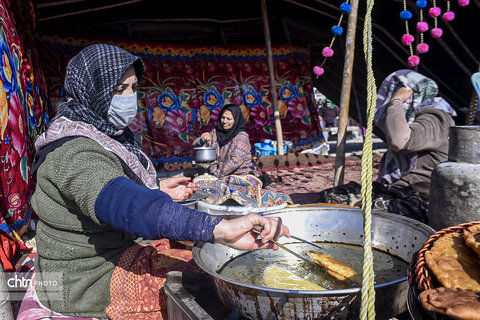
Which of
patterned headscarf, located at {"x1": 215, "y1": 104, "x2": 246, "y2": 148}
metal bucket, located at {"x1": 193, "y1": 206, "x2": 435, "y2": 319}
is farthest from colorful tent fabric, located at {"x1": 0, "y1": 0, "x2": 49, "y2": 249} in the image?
metal bucket, located at {"x1": 193, "y1": 206, "x2": 435, "y2": 319}

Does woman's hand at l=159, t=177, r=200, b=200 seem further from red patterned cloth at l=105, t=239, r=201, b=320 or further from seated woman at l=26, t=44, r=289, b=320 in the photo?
red patterned cloth at l=105, t=239, r=201, b=320

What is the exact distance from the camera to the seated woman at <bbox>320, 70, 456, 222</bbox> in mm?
2645

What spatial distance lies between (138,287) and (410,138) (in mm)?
2204

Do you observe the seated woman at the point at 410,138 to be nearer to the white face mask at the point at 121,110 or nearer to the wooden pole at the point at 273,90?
the white face mask at the point at 121,110

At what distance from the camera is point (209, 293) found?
4.45 feet

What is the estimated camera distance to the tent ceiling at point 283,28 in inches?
212

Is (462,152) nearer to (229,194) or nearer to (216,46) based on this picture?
(229,194)

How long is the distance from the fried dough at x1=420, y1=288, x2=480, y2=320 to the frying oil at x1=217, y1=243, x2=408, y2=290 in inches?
20.2

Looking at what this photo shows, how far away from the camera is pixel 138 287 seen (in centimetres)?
156

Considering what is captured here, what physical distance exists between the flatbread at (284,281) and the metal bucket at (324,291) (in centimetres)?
17

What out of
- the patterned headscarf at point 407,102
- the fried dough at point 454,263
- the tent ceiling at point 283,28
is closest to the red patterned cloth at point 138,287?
the fried dough at point 454,263

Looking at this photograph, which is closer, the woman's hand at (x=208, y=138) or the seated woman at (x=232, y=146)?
the seated woman at (x=232, y=146)

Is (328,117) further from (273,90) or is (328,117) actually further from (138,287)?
(138,287)

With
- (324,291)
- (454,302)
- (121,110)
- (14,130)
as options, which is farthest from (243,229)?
(14,130)
